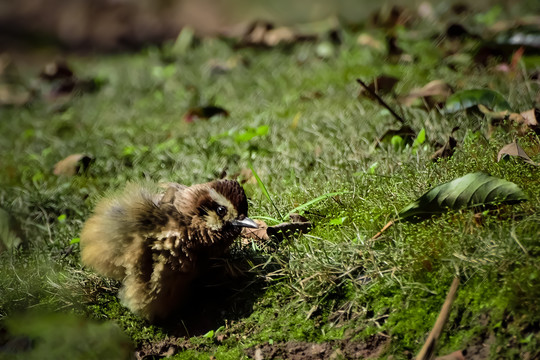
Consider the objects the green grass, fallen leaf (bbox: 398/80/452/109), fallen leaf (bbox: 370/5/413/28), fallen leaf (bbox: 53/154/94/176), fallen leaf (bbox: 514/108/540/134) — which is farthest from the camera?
fallen leaf (bbox: 370/5/413/28)

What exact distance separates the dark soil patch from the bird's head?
0.58 meters

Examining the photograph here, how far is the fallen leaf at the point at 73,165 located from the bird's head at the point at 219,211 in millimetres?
2161

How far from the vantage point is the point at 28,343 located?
2617 millimetres

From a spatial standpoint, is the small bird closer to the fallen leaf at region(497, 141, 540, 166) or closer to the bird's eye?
the bird's eye

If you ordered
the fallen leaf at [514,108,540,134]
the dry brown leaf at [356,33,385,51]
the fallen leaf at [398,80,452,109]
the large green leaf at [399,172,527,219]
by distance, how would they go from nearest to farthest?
the large green leaf at [399,172,527,219], the fallen leaf at [514,108,540,134], the fallen leaf at [398,80,452,109], the dry brown leaf at [356,33,385,51]

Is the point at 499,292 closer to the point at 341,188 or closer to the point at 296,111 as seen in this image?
the point at 341,188

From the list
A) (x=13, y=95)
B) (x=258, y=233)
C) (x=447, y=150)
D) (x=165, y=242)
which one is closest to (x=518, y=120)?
(x=447, y=150)

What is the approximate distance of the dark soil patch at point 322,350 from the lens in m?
2.54

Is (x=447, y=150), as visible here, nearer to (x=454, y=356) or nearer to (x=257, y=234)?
(x=257, y=234)

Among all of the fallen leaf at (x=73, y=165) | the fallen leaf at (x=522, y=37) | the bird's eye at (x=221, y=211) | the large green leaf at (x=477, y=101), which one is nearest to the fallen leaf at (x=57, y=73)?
the fallen leaf at (x=73, y=165)

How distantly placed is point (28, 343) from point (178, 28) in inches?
345

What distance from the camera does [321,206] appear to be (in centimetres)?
336

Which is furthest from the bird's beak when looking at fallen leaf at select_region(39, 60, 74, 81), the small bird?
fallen leaf at select_region(39, 60, 74, 81)

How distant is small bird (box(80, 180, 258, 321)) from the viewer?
292 cm
